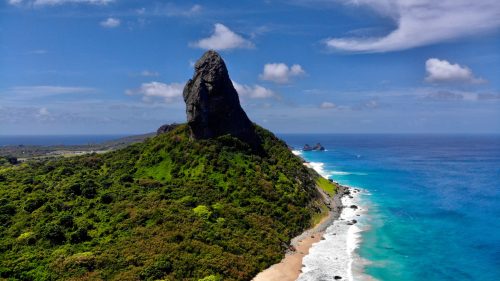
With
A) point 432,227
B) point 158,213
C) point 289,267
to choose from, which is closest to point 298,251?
point 289,267

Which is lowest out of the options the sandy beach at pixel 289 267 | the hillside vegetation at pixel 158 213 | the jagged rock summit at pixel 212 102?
the sandy beach at pixel 289 267

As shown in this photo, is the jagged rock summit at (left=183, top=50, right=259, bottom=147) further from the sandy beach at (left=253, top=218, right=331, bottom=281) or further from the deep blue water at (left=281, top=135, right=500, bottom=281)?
→ the deep blue water at (left=281, top=135, right=500, bottom=281)

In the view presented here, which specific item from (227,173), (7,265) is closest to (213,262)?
(7,265)

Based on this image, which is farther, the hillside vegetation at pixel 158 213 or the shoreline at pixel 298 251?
the shoreline at pixel 298 251

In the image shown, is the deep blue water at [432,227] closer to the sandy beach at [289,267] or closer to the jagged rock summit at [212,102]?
the sandy beach at [289,267]

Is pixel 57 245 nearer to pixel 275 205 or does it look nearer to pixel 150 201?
pixel 150 201

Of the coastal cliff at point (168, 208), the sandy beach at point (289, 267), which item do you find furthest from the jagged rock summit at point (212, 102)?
the sandy beach at point (289, 267)

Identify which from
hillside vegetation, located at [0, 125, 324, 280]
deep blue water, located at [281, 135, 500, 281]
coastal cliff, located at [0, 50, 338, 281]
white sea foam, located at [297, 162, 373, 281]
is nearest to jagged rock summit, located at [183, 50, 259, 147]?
coastal cliff, located at [0, 50, 338, 281]
